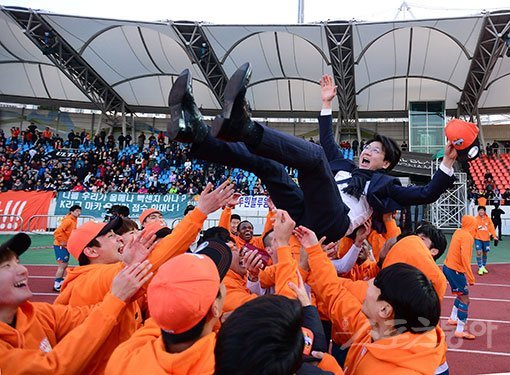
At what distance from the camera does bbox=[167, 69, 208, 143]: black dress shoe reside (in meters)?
2.01

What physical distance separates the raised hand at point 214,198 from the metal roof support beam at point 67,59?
55.2 ft

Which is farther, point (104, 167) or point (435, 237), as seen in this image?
Answer: point (104, 167)

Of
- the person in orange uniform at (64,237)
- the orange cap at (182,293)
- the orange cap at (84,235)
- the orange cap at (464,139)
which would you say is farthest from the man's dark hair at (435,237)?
the person in orange uniform at (64,237)

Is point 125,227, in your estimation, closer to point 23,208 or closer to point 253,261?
point 253,261

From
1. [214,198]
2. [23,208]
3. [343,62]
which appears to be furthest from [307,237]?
[343,62]

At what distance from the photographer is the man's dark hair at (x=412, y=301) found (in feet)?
5.14

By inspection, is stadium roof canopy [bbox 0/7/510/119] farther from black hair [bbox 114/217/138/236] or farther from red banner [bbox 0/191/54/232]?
black hair [bbox 114/217/138/236]

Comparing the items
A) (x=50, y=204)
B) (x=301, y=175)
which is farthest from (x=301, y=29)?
(x=301, y=175)

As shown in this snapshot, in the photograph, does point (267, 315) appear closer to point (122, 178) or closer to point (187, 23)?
point (187, 23)

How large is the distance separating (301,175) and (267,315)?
4.37ft

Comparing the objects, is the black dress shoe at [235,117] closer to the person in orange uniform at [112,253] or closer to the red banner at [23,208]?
the person in orange uniform at [112,253]

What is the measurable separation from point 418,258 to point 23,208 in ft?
45.6

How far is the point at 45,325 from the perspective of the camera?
5.74 ft

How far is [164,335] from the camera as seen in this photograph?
1.32 m
